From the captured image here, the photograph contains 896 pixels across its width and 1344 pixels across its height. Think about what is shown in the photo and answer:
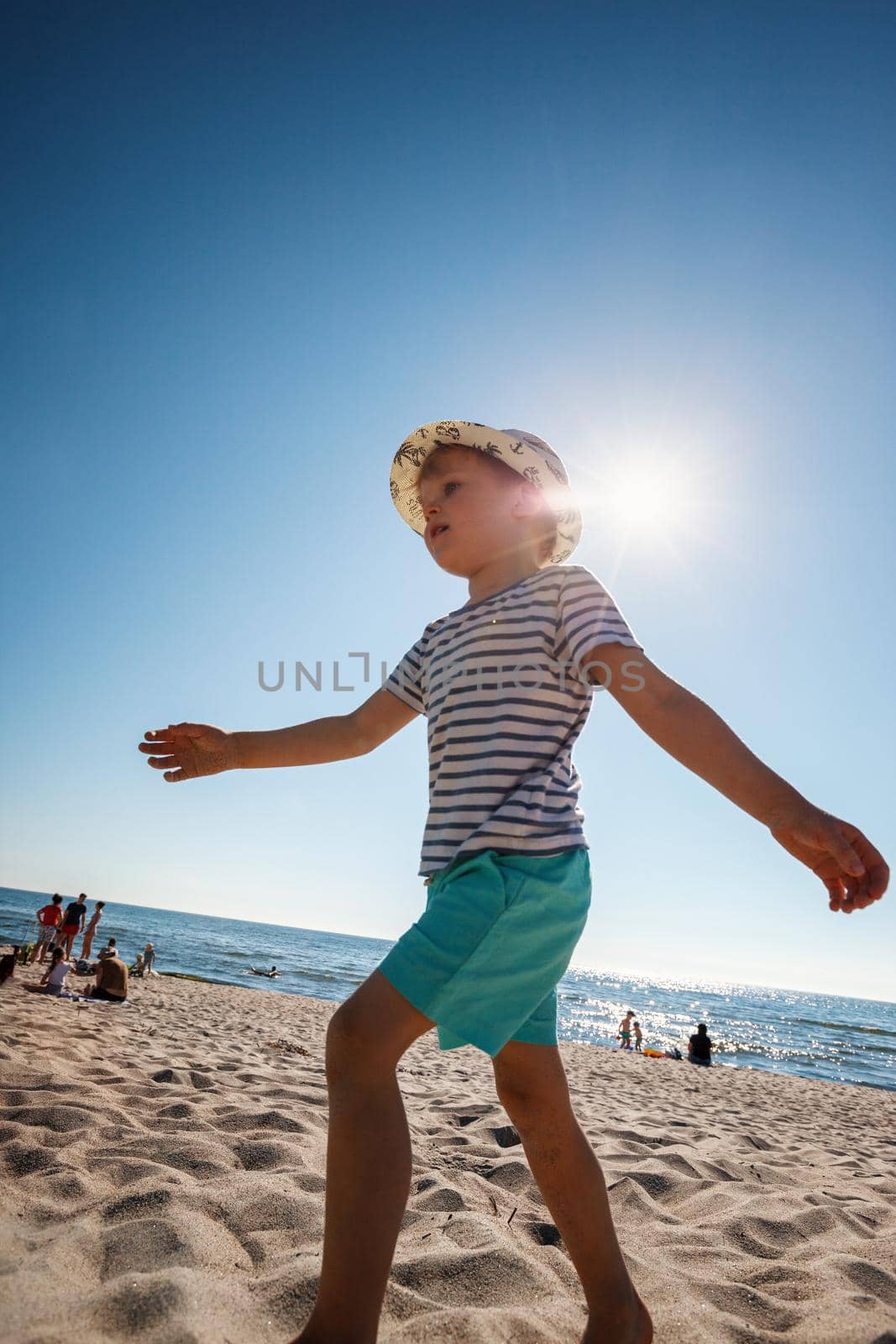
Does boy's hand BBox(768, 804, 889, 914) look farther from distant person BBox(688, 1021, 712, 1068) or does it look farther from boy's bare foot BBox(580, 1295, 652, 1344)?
distant person BBox(688, 1021, 712, 1068)

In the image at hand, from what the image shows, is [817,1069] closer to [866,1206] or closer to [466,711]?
[866,1206]

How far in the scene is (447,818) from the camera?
5.60 feet

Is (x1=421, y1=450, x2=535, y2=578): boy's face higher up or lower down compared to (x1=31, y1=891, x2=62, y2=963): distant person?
higher up

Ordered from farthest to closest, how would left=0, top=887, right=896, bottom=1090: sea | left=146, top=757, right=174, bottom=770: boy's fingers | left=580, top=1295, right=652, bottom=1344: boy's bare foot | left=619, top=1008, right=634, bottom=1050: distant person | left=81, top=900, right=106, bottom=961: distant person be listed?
1. left=0, top=887, right=896, bottom=1090: sea
2. left=619, top=1008, right=634, bottom=1050: distant person
3. left=81, top=900, right=106, bottom=961: distant person
4. left=146, top=757, right=174, bottom=770: boy's fingers
5. left=580, top=1295, right=652, bottom=1344: boy's bare foot

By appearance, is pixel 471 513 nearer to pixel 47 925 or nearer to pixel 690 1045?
pixel 47 925

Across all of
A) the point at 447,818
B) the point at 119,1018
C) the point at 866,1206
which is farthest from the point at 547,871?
the point at 119,1018

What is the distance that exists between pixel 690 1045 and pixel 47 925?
13424mm

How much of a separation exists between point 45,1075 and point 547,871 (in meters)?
3.28

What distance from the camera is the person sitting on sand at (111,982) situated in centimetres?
977

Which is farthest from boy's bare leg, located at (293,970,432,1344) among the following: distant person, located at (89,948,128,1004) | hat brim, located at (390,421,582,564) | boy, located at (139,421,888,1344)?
distant person, located at (89,948,128,1004)

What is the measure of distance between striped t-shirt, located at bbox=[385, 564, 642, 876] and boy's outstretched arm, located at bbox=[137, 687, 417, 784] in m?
0.32

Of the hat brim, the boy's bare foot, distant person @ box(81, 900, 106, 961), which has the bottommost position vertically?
distant person @ box(81, 900, 106, 961)

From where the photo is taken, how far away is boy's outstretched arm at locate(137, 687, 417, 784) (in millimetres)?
2092

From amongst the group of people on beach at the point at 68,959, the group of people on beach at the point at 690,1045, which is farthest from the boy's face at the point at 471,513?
the group of people on beach at the point at 690,1045
